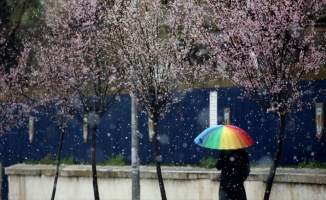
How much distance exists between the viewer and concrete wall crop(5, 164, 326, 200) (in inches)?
627

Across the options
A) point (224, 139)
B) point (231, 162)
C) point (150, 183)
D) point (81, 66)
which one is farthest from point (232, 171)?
point (81, 66)

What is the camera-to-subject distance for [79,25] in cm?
2083

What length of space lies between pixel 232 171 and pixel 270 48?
2.52 meters

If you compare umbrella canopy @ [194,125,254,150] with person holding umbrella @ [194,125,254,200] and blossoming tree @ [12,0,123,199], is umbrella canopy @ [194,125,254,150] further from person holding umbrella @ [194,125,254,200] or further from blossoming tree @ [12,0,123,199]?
blossoming tree @ [12,0,123,199]

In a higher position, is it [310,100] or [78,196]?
[310,100]

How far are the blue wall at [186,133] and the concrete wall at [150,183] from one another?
2.31 ft

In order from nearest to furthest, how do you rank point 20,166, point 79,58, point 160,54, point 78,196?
point 160,54 → point 79,58 → point 78,196 → point 20,166

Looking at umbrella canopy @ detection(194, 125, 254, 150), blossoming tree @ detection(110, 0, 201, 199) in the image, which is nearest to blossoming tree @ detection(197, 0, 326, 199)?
umbrella canopy @ detection(194, 125, 254, 150)

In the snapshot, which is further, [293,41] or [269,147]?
[269,147]

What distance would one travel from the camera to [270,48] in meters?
14.0

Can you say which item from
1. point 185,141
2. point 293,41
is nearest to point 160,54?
point 293,41

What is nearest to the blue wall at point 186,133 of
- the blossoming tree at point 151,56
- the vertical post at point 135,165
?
the blossoming tree at point 151,56

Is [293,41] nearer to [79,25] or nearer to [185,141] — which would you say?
[185,141]

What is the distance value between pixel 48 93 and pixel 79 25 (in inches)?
87.0
